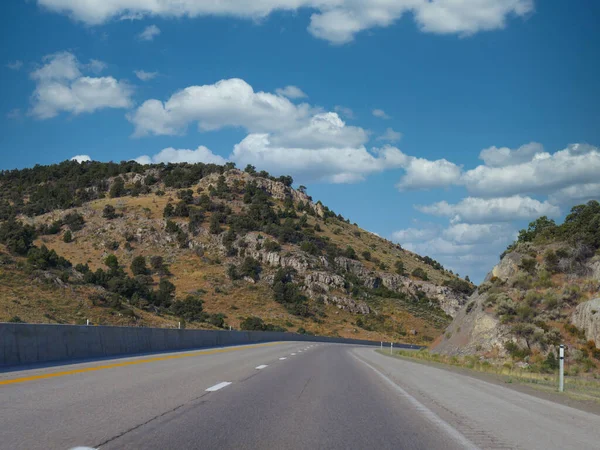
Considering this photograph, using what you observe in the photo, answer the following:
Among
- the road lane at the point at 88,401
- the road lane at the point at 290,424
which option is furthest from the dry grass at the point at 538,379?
the road lane at the point at 88,401

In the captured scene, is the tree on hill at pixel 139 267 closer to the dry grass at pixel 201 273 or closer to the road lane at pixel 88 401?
the dry grass at pixel 201 273

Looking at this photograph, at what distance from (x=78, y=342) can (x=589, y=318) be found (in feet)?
78.2

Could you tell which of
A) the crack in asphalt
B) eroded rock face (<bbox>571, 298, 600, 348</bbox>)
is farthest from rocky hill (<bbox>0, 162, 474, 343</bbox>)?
the crack in asphalt

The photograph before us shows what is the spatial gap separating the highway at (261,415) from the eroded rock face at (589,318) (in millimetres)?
18108

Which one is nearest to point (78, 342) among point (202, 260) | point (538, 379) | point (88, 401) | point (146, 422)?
point (88, 401)

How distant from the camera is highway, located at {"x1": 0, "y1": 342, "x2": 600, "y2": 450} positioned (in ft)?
22.8

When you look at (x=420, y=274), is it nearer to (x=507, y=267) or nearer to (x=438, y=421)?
(x=507, y=267)

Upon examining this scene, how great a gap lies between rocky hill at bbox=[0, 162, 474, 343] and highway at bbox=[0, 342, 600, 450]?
38.6 m

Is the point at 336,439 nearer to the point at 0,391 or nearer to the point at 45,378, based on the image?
the point at 0,391

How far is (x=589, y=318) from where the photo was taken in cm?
3083

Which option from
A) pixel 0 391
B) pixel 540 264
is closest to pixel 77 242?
pixel 540 264

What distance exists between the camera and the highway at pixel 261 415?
22.8 ft

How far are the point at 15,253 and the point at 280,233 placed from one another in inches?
1850

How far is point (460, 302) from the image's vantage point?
106 metres
